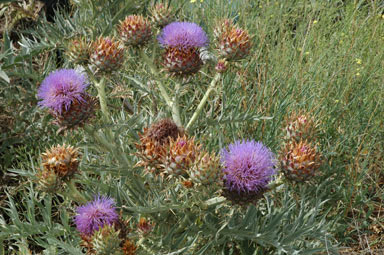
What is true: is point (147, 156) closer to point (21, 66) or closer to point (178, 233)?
point (178, 233)

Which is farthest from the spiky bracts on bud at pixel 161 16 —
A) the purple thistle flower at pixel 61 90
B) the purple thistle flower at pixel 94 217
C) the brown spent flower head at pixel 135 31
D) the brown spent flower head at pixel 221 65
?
the purple thistle flower at pixel 94 217

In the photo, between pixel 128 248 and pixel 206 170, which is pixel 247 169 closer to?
pixel 206 170

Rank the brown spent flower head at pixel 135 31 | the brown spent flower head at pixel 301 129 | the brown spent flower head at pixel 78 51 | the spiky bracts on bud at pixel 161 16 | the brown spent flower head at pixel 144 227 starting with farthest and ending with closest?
the spiky bracts on bud at pixel 161 16
the brown spent flower head at pixel 135 31
the brown spent flower head at pixel 78 51
the brown spent flower head at pixel 301 129
the brown spent flower head at pixel 144 227

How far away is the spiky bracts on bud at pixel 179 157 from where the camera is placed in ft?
5.48

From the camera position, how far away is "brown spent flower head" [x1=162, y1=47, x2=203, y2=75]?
6.91ft

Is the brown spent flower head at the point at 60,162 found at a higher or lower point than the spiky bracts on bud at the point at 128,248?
higher

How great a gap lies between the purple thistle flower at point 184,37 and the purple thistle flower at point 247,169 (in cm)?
63

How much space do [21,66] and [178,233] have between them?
146 cm

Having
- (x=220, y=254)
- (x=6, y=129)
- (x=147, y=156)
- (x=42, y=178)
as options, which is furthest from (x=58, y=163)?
(x=6, y=129)

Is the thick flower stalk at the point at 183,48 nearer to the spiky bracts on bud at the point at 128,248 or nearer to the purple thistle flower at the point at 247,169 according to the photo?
the purple thistle flower at the point at 247,169

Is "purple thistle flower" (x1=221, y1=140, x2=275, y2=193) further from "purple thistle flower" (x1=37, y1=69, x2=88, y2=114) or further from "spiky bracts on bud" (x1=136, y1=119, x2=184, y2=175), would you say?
"purple thistle flower" (x1=37, y1=69, x2=88, y2=114)

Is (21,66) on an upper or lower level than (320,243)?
upper

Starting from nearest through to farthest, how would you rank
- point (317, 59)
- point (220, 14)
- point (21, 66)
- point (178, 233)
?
point (178, 233)
point (21, 66)
point (317, 59)
point (220, 14)

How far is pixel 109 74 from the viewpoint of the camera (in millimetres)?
2111
